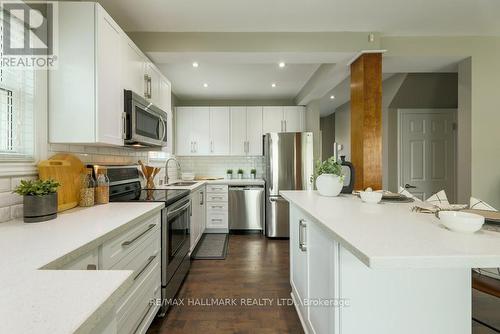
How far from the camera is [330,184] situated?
194cm

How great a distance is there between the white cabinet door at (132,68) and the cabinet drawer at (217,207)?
237cm

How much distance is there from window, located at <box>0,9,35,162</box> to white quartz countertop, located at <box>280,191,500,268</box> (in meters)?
1.72

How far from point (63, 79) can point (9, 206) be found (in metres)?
0.86

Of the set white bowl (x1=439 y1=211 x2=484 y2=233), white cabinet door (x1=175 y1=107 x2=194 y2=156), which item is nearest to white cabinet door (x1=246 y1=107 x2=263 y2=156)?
white cabinet door (x1=175 y1=107 x2=194 y2=156)

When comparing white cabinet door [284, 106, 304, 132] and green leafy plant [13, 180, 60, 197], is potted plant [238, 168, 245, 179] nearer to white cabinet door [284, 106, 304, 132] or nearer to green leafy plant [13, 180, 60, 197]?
white cabinet door [284, 106, 304, 132]

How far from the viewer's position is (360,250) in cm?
77

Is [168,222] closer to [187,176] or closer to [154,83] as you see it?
[154,83]

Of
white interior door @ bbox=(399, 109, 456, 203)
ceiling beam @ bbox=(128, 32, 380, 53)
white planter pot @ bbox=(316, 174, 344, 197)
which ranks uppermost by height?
ceiling beam @ bbox=(128, 32, 380, 53)

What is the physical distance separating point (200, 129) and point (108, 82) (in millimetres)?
2930

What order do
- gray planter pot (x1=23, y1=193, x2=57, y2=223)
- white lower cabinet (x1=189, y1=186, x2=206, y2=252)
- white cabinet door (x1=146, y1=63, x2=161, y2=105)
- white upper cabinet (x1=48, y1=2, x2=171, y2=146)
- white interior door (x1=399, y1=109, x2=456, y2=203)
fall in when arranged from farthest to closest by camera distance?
white interior door (x1=399, y1=109, x2=456, y2=203) → white lower cabinet (x1=189, y1=186, x2=206, y2=252) → white cabinet door (x1=146, y1=63, x2=161, y2=105) → white upper cabinet (x1=48, y1=2, x2=171, y2=146) → gray planter pot (x1=23, y1=193, x2=57, y2=223)

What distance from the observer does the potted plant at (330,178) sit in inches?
76.1

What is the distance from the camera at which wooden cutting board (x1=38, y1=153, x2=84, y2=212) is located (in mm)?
1500

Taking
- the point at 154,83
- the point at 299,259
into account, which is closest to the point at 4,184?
the point at 154,83

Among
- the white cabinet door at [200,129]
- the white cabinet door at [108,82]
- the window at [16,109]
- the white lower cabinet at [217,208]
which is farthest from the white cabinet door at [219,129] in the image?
the window at [16,109]
